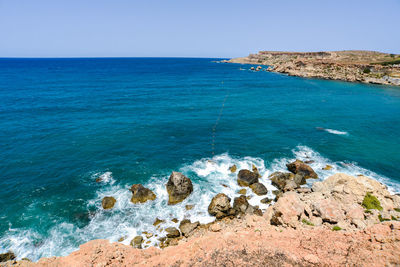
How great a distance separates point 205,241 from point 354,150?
1581 inches

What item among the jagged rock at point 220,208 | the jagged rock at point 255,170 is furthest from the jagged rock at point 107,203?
the jagged rock at point 255,170

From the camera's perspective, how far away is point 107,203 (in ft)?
89.4

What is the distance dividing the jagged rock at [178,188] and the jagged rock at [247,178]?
8.17 metres

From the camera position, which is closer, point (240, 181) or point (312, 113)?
point (240, 181)

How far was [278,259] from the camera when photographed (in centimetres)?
1391

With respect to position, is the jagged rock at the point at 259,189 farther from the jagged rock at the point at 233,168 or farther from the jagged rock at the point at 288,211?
the jagged rock at the point at 288,211

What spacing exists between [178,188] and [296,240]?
17.0 meters

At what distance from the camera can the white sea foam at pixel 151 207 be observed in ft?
73.2

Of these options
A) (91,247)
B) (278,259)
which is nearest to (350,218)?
(278,259)

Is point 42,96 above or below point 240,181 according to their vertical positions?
above

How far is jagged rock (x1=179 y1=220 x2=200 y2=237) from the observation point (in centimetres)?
2333

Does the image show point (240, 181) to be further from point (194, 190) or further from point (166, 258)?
point (166, 258)

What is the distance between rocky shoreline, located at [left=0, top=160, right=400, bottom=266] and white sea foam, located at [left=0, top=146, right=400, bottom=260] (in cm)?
100

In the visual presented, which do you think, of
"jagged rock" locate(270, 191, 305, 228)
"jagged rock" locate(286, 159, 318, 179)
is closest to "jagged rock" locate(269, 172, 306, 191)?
"jagged rock" locate(286, 159, 318, 179)
